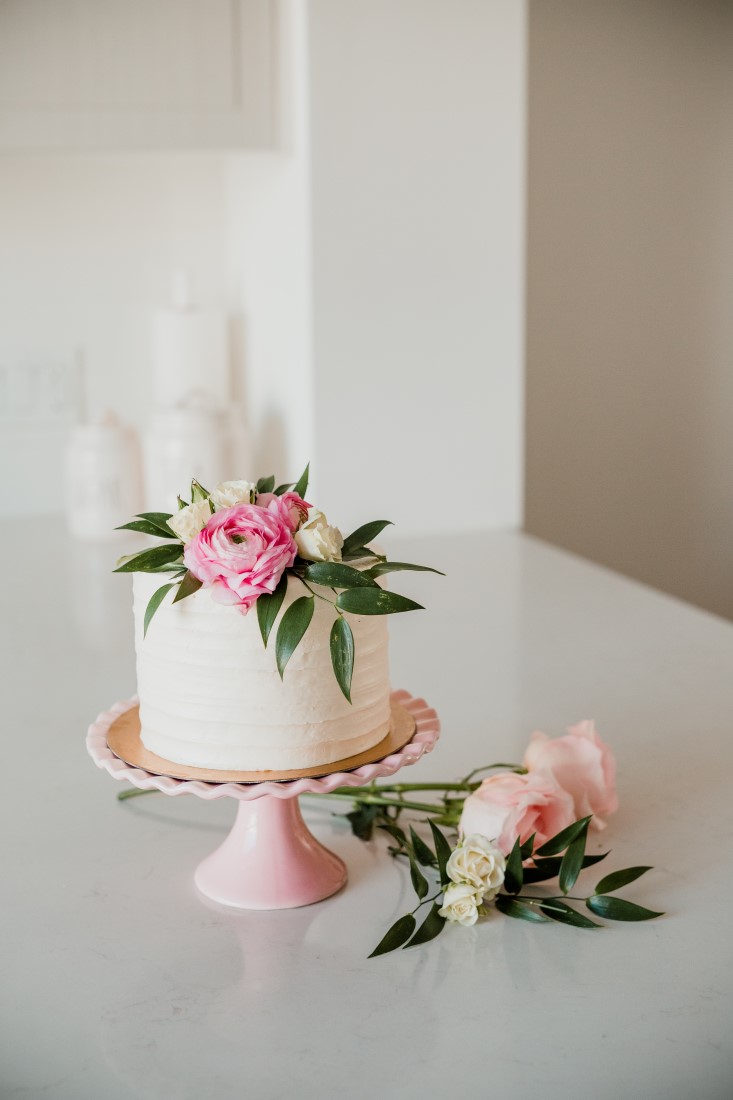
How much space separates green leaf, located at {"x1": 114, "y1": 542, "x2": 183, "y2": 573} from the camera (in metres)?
0.72

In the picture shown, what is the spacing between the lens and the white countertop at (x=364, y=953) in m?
0.64

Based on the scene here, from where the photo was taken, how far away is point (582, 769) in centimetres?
86

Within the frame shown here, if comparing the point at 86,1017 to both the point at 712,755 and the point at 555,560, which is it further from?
the point at 555,560

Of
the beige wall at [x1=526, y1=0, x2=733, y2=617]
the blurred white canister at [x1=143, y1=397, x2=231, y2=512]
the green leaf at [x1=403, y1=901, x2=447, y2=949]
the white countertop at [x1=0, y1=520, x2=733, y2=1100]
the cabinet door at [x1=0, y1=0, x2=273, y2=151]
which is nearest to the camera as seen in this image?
the white countertop at [x1=0, y1=520, x2=733, y2=1100]

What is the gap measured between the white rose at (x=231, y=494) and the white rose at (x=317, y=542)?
1.6 inches

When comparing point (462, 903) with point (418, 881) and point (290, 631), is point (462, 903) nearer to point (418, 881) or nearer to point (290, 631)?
point (418, 881)

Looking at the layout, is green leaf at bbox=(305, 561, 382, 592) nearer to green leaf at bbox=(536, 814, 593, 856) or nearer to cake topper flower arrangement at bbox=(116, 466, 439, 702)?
cake topper flower arrangement at bbox=(116, 466, 439, 702)

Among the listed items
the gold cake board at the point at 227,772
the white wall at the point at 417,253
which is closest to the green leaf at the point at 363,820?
the gold cake board at the point at 227,772

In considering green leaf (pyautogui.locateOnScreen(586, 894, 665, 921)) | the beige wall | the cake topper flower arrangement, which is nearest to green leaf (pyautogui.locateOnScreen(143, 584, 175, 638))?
the cake topper flower arrangement

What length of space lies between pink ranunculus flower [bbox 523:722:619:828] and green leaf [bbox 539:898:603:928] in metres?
0.10

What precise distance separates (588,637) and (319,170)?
27.4 inches

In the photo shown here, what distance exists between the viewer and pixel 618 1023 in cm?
67

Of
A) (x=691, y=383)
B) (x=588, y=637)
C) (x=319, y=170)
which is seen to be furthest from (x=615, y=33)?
(x=588, y=637)

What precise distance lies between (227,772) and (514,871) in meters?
0.19
